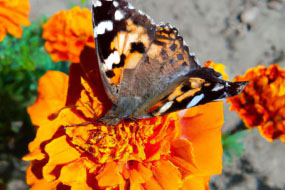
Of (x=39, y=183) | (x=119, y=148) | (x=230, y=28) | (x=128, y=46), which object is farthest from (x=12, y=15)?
(x=230, y=28)

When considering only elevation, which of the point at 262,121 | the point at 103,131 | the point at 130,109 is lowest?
the point at 103,131

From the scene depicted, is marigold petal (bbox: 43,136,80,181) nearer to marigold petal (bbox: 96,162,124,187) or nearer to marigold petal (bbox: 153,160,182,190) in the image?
marigold petal (bbox: 96,162,124,187)

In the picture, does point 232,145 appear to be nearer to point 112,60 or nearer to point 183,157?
point 183,157

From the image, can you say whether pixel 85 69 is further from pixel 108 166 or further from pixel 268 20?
pixel 268 20

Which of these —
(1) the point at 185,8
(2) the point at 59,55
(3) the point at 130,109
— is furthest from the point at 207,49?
(3) the point at 130,109

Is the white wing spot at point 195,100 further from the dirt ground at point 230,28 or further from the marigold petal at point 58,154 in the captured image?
the dirt ground at point 230,28

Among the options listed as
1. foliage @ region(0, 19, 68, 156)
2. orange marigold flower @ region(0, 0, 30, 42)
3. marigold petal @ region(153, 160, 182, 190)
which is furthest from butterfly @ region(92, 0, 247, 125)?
foliage @ region(0, 19, 68, 156)
